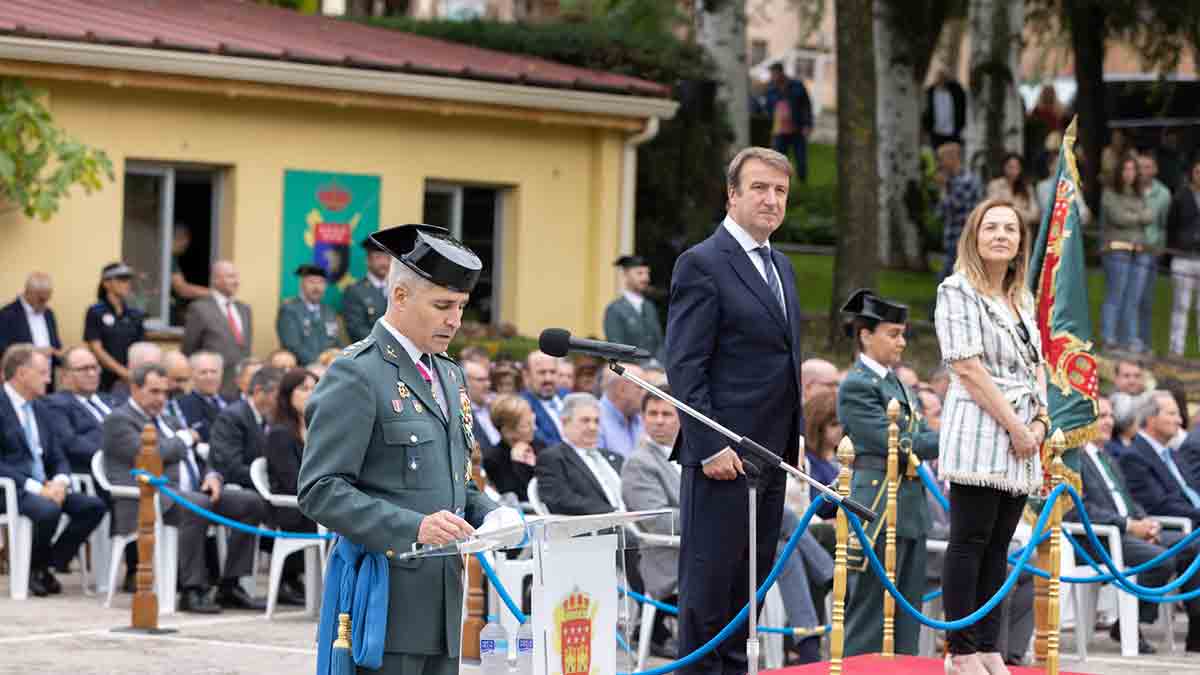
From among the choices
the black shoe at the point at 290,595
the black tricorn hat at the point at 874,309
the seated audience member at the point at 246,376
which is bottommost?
the black shoe at the point at 290,595

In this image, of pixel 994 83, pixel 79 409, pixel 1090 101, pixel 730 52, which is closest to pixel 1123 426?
pixel 79 409

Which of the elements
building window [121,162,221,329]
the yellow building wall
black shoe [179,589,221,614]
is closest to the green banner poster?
the yellow building wall

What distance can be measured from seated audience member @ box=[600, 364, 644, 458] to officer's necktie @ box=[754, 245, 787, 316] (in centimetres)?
538

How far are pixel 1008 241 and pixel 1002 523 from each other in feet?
3.48

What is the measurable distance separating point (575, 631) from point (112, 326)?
10926 millimetres

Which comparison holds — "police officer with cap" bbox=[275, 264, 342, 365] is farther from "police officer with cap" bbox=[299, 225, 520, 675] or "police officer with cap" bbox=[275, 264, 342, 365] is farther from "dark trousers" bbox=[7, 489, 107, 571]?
"police officer with cap" bbox=[299, 225, 520, 675]

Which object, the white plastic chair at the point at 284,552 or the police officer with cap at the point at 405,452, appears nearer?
the police officer with cap at the point at 405,452

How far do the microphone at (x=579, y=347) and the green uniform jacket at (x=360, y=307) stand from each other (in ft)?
38.4

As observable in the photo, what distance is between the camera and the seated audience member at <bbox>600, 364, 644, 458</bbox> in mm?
13414

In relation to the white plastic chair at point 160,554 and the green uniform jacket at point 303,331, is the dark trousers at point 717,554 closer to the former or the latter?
the white plastic chair at point 160,554

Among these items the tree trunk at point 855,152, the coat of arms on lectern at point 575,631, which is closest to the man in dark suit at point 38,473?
the coat of arms on lectern at point 575,631

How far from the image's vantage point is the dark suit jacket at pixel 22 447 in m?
13.1

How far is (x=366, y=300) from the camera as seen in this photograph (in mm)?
18109

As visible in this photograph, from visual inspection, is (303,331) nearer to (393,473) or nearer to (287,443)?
(287,443)
